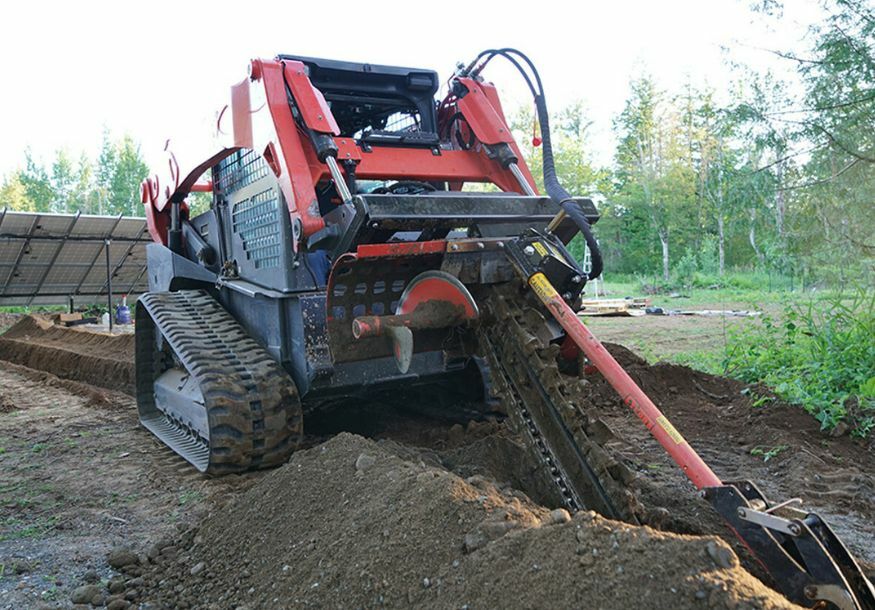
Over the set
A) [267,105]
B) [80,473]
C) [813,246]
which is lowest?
[80,473]

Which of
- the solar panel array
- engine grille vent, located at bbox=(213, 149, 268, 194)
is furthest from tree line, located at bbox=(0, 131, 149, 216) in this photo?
engine grille vent, located at bbox=(213, 149, 268, 194)

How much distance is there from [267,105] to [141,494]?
235 centimetres

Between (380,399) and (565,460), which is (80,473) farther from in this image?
(565,460)

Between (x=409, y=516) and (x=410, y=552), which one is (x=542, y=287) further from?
(x=410, y=552)

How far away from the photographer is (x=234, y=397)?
4.09 metres

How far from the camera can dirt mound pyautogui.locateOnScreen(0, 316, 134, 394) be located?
9.06 m

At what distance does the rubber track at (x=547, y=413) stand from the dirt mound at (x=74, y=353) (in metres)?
6.09

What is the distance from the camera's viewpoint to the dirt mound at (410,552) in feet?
5.89

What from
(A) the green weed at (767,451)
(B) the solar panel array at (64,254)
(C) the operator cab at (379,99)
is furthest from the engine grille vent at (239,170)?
(B) the solar panel array at (64,254)

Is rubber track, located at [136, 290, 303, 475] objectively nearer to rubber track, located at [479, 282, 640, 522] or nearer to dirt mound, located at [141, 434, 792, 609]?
dirt mound, located at [141, 434, 792, 609]

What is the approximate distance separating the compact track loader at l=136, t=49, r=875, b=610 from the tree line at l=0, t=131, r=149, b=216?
4925 cm

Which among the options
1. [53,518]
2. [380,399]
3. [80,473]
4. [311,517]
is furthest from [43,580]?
[380,399]

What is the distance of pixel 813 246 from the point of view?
8.63m

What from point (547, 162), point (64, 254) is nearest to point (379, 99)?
point (547, 162)
